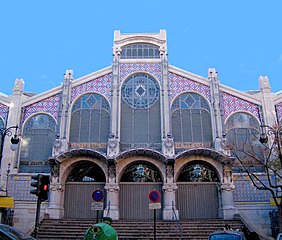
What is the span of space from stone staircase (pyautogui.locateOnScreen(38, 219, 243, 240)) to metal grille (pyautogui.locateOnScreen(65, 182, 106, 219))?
1.51 metres

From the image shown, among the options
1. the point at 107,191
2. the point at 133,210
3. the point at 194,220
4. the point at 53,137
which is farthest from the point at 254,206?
the point at 53,137

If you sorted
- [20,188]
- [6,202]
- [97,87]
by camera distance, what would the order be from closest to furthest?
[6,202] < [20,188] < [97,87]

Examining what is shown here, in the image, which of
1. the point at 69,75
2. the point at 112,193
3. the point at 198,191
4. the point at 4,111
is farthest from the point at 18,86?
the point at 198,191

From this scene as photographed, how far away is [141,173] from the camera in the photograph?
23578 mm

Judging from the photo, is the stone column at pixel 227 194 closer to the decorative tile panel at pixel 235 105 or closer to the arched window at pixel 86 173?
the decorative tile panel at pixel 235 105

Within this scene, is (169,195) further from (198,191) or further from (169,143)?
(169,143)

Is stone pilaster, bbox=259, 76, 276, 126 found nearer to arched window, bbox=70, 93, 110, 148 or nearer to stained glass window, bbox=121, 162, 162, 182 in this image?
stained glass window, bbox=121, 162, 162, 182

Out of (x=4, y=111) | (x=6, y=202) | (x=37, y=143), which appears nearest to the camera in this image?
(x=6, y=202)

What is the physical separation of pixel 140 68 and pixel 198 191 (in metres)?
10.4

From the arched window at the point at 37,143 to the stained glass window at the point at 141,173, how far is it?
5.63 meters

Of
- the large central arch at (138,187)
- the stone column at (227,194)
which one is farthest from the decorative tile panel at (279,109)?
the large central arch at (138,187)

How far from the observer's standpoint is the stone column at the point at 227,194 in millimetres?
21500

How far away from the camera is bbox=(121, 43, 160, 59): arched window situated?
2698cm

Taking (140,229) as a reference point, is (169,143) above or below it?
above
